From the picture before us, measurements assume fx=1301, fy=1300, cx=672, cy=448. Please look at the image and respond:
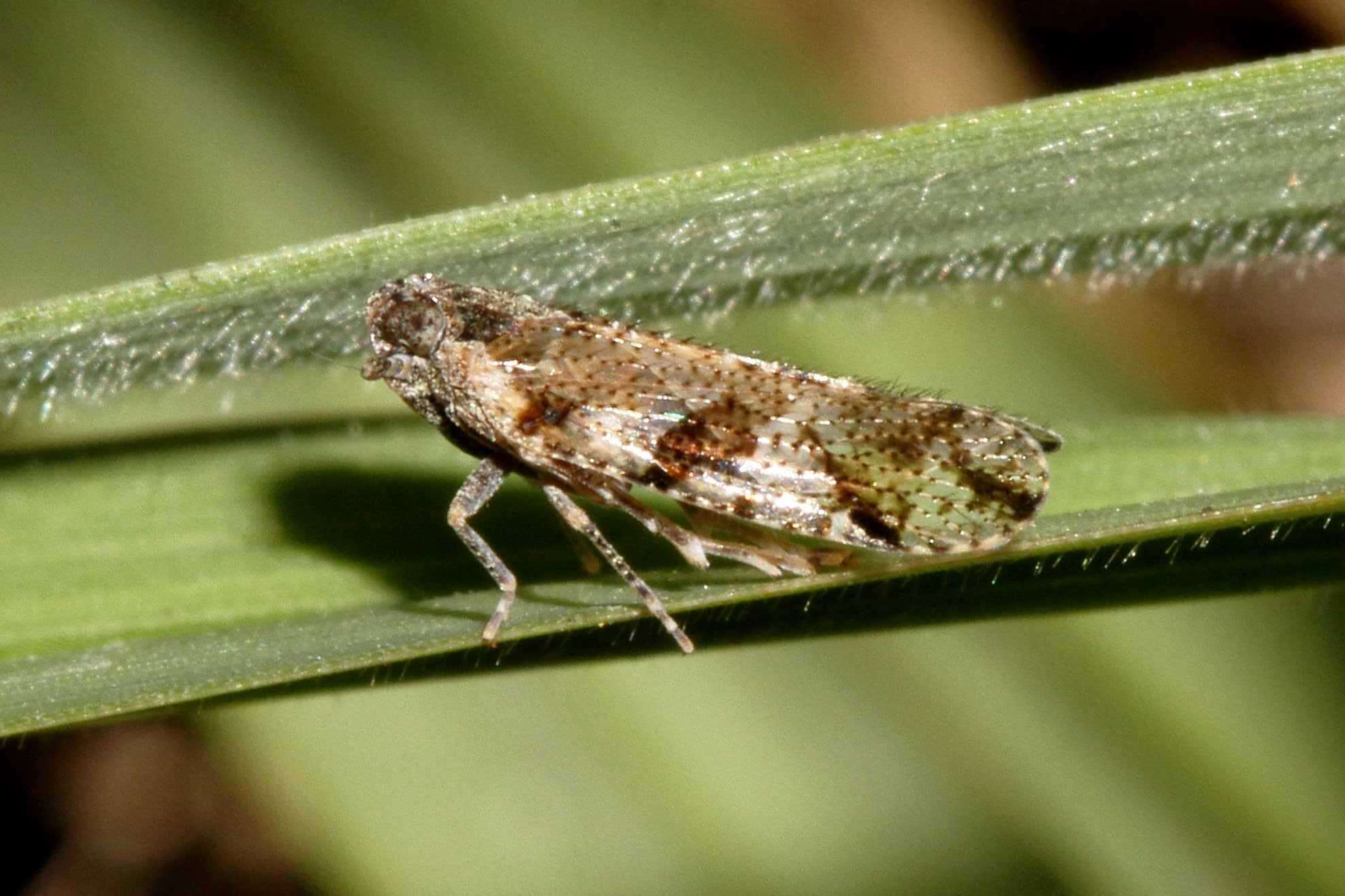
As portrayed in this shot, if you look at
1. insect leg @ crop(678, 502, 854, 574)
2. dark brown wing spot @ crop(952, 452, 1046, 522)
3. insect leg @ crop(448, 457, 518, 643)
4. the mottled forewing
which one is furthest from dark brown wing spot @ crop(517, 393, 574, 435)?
dark brown wing spot @ crop(952, 452, 1046, 522)

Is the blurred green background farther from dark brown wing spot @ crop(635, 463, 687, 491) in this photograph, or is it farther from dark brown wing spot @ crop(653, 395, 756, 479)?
dark brown wing spot @ crop(635, 463, 687, 491)

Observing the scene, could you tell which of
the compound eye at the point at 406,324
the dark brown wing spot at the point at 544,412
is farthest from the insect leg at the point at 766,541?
the compound eye at the point at 406,324

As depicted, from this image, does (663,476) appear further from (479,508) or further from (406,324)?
(406,324)

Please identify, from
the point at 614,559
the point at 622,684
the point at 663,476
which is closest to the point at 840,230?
the point at 663,476

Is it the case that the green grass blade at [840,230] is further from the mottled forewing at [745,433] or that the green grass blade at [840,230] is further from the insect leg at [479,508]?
the insect leg at [479,508]

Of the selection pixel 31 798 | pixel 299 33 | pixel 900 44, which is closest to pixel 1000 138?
pixel 299 33

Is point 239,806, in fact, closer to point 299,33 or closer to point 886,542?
point 299,33
